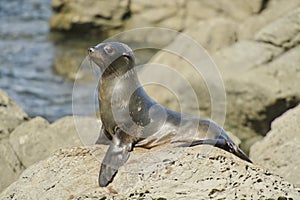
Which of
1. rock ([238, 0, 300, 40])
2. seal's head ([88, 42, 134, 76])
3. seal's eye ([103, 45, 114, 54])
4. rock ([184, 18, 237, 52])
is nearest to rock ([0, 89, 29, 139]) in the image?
seal's head ([88, 42, 134, 76])

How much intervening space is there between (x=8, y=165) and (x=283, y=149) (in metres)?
2.40

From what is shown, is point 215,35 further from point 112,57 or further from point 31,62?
point 112,57

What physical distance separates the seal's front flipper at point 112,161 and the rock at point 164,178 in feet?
0.13

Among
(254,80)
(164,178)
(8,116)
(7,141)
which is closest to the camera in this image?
(164,178)

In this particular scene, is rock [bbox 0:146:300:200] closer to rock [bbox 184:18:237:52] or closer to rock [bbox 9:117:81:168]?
rock [bbox 9:117:81:168]

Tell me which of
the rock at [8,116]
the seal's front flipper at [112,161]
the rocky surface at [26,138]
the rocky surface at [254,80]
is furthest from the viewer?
the rocky surface at [254,80]

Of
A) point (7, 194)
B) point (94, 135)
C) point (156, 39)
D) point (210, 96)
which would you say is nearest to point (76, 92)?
point (156, 39)

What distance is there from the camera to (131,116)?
17.0ft

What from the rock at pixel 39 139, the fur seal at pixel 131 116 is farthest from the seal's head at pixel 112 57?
the rock at pixel 39 139

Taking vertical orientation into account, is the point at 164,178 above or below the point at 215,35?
above

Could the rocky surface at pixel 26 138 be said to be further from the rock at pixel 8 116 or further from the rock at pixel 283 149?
the rock at pixel 283 149

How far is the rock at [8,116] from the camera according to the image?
22.8 feet

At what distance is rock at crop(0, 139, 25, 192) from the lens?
6359 millimetres

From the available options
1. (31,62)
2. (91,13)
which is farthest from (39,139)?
(91,13)
